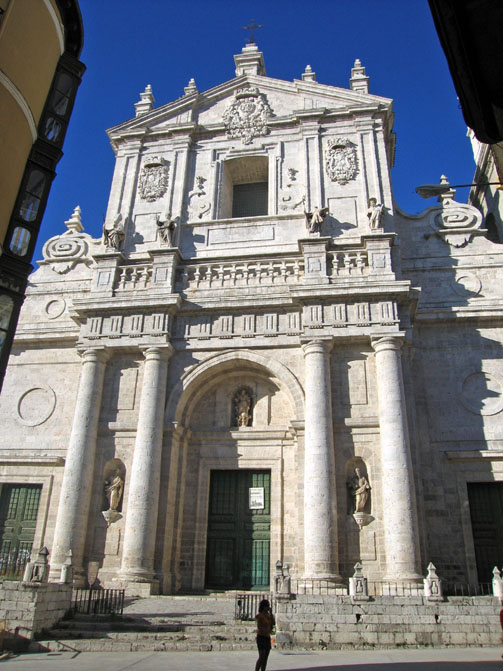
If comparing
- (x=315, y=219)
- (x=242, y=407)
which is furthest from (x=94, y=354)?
(x=315, y=219)

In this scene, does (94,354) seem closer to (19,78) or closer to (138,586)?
(138,586)

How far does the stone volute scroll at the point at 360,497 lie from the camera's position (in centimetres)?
1538

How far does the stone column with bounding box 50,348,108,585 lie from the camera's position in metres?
16.0

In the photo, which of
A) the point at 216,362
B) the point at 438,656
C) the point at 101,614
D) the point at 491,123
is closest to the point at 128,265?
the point at 216,362

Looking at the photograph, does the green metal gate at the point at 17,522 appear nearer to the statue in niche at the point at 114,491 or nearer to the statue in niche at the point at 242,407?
the statue in niche at the point at 114,491

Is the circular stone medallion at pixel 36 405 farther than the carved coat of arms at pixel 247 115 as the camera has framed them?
No

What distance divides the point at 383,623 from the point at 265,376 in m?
8.55

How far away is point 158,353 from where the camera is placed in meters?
18.0

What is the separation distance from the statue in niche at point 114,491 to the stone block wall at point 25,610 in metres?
4.59

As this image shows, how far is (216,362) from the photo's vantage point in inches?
710

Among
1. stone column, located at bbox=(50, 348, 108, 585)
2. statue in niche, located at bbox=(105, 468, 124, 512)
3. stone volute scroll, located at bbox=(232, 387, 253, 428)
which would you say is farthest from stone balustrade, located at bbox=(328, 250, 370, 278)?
statue in niche, located at bbox=(105, 468, 124, 512)

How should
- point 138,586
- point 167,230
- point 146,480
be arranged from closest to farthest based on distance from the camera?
1. point 138,586
2. point 146,480
3. point 167,230

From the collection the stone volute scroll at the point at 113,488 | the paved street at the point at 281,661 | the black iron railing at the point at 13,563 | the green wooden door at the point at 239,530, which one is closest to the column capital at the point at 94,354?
the stone volute scroll at the point at 113,488

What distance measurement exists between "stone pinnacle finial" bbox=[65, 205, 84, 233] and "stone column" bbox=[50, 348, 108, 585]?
7.16m
